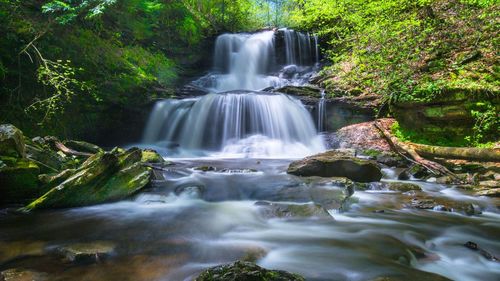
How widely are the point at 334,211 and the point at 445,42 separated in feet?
27.8

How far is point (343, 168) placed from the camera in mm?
7277

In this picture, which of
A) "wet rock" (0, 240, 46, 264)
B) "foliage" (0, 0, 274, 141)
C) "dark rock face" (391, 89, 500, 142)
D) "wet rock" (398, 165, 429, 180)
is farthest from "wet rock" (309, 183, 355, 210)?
"foliage" (0, 0, 274, 141)

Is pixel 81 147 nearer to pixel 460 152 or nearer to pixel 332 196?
pixel 332 196

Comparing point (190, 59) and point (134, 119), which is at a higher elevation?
point (190, 59)

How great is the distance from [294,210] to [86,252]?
291cm

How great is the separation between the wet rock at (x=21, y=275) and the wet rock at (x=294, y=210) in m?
3.05

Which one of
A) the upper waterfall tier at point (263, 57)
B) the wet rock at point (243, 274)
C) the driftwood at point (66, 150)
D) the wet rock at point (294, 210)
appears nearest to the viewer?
the wet rock at point (243, 274)

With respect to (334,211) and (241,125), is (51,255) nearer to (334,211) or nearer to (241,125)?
(334,211)

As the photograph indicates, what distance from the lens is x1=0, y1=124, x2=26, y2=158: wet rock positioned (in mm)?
5246

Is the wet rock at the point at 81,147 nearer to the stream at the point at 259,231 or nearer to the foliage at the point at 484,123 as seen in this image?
the stream at the point at 259,231

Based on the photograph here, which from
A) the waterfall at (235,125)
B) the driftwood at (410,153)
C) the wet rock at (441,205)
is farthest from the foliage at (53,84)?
the driftwood at (410,153)

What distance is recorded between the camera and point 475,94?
8273mm

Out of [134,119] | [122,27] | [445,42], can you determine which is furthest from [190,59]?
[445,42]

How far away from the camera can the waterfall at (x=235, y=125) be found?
39.6ft
